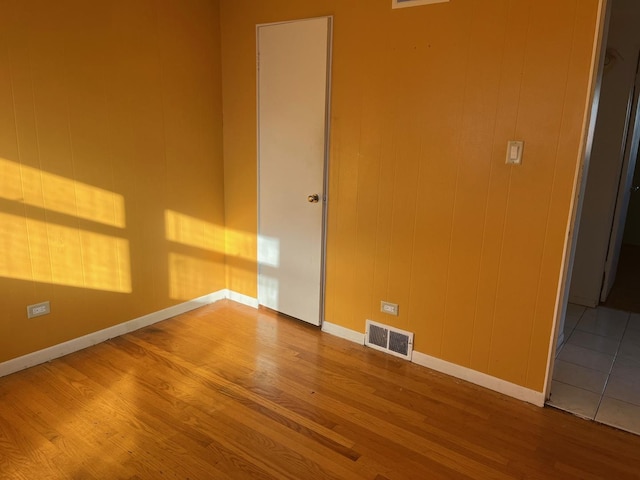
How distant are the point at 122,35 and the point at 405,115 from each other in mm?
1898

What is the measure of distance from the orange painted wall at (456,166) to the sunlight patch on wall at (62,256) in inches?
58.8

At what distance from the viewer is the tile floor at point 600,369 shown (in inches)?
97.3

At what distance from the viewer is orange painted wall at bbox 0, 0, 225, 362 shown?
2.57 meters

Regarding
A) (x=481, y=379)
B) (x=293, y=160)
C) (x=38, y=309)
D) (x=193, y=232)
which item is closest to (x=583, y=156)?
(x=481, y=379)

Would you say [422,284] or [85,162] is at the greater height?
[85,162]

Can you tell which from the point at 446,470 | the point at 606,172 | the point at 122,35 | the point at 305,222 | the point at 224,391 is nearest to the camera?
the point at 446,470

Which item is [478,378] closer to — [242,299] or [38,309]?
[242,299]

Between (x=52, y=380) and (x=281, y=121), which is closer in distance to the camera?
(x=52, y=380)

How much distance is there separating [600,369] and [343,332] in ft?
5.51

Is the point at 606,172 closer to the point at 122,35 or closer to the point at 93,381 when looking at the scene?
the point at 122,35

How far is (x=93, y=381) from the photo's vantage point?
103 inches

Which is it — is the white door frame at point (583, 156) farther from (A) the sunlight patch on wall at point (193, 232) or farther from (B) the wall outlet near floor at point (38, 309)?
(B) the wall outlet near floor at point (38, 309)

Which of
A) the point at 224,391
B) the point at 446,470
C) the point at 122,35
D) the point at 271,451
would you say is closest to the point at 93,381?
the point at 224,391

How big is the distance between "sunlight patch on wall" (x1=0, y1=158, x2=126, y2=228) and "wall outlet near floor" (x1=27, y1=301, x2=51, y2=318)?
579mm
